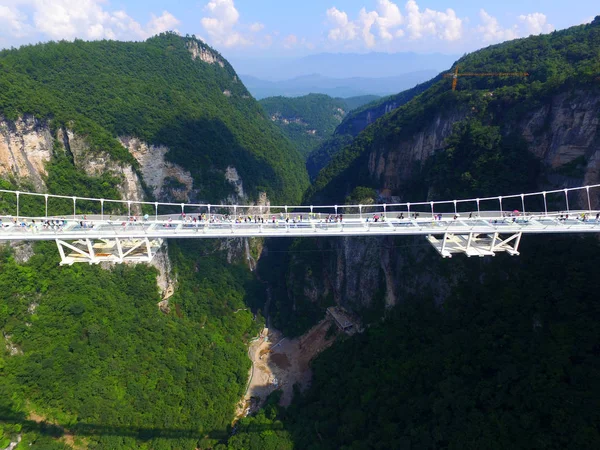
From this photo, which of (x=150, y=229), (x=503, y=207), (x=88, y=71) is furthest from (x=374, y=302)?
(x=88, y=71)

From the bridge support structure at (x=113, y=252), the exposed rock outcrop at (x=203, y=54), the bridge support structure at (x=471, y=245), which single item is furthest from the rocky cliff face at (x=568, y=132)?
the exposed rock outcrop at (x=203, y=54)

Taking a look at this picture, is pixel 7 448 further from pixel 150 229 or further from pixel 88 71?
pixel 88 71

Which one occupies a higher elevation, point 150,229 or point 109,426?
point 150,229

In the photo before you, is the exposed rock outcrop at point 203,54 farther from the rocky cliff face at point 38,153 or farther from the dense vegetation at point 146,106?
the rocky cliff face at point 38,153

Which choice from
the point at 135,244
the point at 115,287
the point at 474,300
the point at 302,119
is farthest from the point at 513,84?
the point at 302,119

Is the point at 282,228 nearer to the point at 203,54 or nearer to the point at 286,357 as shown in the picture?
the point at 286,357
